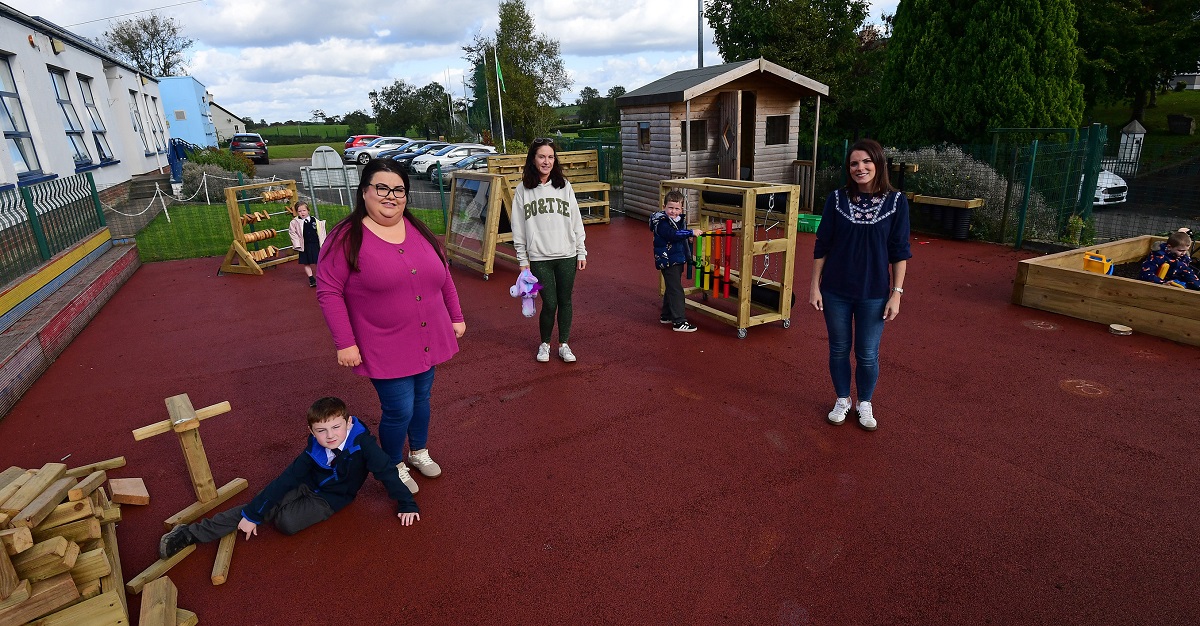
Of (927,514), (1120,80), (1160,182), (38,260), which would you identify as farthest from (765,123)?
(1120,80)

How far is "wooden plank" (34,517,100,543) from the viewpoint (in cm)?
269

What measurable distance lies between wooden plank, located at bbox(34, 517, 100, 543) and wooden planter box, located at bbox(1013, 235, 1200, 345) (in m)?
8.01

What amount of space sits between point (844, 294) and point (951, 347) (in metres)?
2.58

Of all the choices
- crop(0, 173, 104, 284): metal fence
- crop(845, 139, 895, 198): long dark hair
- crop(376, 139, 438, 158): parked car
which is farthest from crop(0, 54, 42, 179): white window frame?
crop(845, 139, 895, 198): long dark hair

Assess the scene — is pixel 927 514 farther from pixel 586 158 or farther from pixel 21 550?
pixel 586 158

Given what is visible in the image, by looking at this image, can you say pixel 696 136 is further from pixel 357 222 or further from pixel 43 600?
pixel 43 600

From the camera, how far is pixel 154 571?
3119 millimetres

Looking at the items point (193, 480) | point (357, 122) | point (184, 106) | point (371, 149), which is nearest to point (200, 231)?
point (193, 480)

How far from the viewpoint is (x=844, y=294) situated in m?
4.01

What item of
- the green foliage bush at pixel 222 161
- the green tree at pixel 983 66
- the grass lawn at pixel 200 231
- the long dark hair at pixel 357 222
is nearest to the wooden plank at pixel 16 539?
the long dark hair at pixel 357 222

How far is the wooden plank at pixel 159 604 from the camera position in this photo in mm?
2670

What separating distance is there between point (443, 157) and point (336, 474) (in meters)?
22.4

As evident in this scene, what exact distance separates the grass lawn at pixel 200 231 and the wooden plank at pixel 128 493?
709 cm

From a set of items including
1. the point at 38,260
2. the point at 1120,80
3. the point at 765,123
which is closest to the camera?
the point at 38,260
